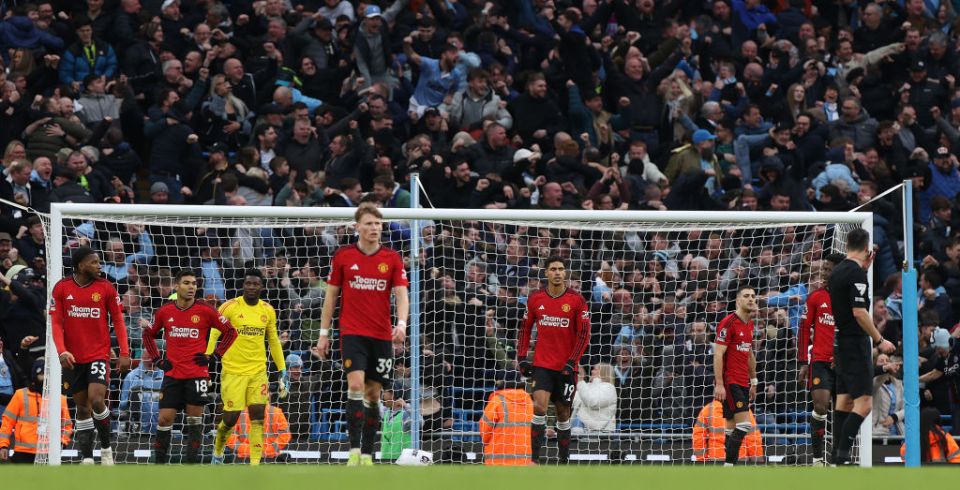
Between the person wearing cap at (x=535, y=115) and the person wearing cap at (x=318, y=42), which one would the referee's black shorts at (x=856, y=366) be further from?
the person wearing cap at (x=318, y=42)

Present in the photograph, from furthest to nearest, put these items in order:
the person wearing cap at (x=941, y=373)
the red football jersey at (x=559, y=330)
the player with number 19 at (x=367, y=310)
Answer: the person wearing cap at (x=941, y=373) → the red football jersey at (x=559, y=330) → the player with number 19 at (x=367, y=310)

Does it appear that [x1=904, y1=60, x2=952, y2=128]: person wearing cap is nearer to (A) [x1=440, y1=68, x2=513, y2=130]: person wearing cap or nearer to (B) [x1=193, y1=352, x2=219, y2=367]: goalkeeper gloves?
(A) [x1=440, y1=68, x2=513, y2=130]: person wearing cap

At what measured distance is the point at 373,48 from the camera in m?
19.1

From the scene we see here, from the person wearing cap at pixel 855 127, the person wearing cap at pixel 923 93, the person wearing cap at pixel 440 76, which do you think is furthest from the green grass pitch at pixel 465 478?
the person wearing cap at pixel 923 93

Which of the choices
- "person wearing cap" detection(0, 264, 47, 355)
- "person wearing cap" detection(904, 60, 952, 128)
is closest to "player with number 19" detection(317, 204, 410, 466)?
"person wearing cap" detection(0, 264, 47, 355)

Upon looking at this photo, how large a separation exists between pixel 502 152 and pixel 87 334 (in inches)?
256

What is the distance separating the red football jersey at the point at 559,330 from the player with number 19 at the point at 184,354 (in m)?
3.00

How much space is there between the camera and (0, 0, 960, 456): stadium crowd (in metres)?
15.6

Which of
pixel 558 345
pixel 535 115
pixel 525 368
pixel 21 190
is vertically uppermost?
pixel 535 115

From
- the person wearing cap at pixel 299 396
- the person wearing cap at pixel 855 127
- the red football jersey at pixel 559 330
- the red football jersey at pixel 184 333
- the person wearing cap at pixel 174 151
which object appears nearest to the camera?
the red football jersey at pixel 559 330

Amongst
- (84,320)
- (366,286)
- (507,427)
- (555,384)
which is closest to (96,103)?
(84,320)

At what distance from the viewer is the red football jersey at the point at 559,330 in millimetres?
13664

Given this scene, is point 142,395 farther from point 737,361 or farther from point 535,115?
point 535,115

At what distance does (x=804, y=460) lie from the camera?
612 inches
